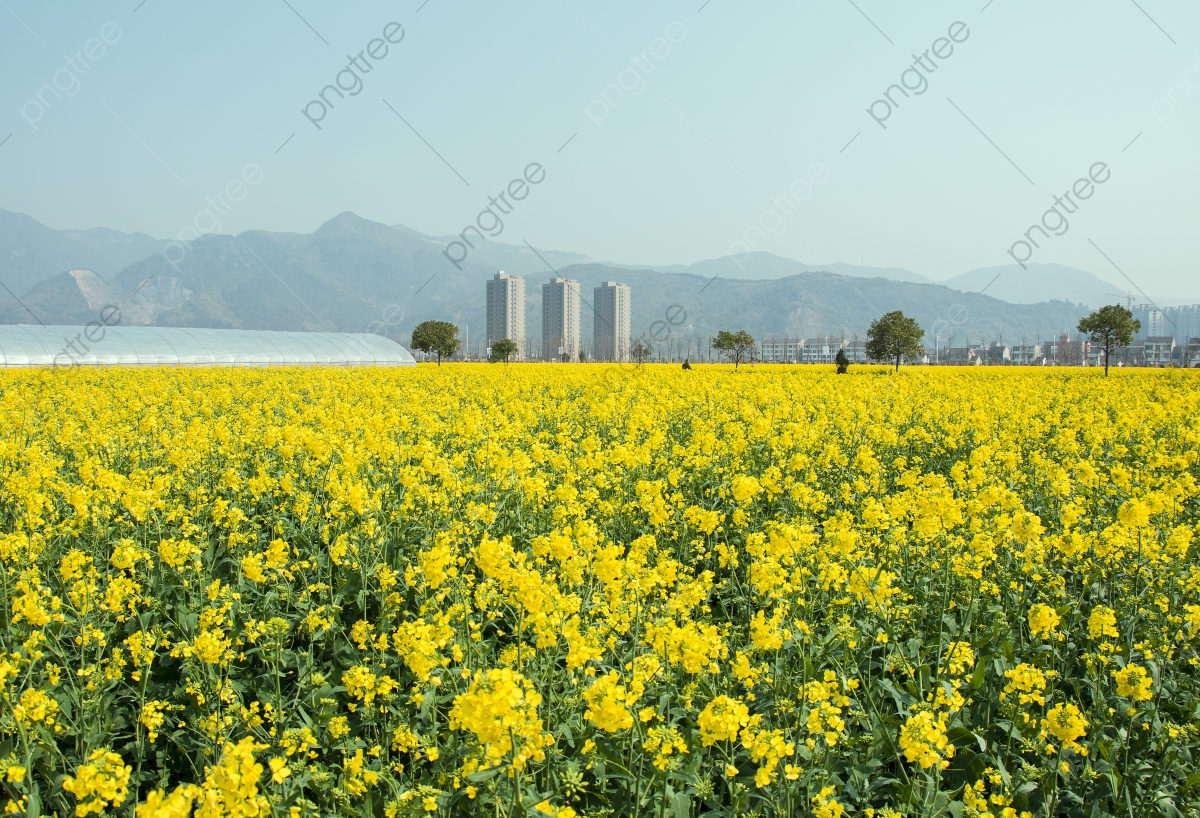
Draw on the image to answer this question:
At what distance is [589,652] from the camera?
8.89 ft

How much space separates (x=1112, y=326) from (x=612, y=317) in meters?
113

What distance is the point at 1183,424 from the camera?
11602mm

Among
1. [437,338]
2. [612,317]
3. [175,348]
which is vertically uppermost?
[612,317]

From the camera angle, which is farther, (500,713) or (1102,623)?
(1102,623)

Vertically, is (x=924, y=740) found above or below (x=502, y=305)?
below

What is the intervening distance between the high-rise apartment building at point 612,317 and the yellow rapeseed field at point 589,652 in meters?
124

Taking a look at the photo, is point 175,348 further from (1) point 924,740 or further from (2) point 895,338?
(2) point 895,338

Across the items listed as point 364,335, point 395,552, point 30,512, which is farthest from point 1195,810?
point 364,335

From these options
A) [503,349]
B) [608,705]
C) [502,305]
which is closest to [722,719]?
[608,705]

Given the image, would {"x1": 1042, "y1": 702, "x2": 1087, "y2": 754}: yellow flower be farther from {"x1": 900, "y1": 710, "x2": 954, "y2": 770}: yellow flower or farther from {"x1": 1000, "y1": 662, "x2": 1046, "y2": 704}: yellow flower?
{"x1": 900, "y1": 710, "x2": 954, "y2": 770}: yellow flower

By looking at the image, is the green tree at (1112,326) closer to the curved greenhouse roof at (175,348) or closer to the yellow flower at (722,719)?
the curved greenhouse roof at (175,348)

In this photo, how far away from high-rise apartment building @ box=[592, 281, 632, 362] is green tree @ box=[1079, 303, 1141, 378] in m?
90.6

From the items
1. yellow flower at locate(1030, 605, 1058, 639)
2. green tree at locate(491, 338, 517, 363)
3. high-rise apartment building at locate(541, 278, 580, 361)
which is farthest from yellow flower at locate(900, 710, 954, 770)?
high-rise apartment building at locate(541, 278, 580, 361)

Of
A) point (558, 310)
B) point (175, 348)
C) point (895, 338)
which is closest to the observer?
point (175, 348)
